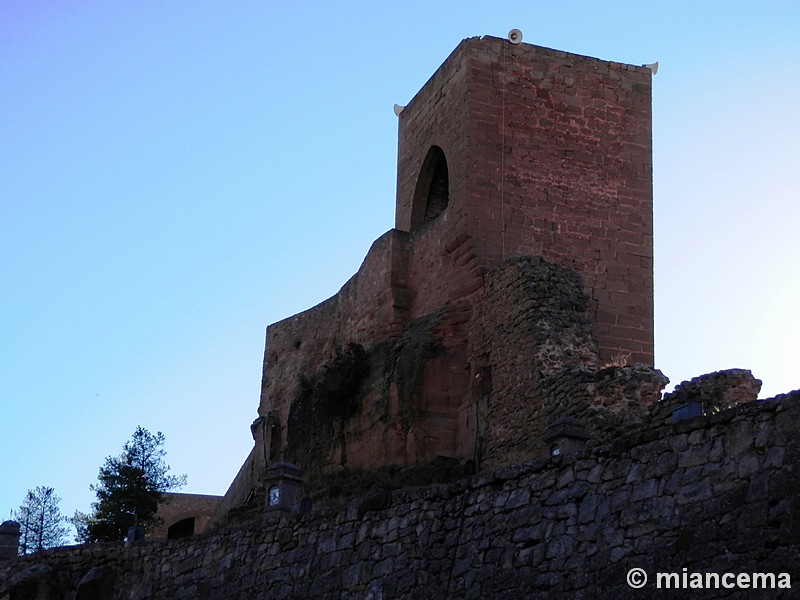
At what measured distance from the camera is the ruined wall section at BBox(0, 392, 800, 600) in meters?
9.20

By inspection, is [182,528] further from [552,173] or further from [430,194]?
[552,173]

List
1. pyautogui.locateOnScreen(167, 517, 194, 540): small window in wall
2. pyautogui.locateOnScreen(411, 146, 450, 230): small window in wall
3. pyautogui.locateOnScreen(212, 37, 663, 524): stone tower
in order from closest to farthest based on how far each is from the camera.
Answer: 1. pyautogui.locateOnScreen(212, 37, 663, 524): stone tower
2. pyautogui.locateOnScreen(411, 146, 450, 230): small window in wall
3. pyautogui.locateOnScreen(167, 517, 194, 540): small window in wall

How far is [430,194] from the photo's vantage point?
74.7 ft

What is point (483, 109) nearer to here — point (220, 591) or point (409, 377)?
point (409, 377)

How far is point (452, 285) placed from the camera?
19.9m

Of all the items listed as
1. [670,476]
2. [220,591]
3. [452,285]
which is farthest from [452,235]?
[670,476]

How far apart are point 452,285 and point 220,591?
6437 mm

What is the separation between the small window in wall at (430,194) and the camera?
22578mm

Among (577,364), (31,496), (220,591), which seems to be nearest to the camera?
(220,591)

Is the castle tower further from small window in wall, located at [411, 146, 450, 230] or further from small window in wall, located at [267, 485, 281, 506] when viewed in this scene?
small window in wall, located at [267, 485, 281, 506]

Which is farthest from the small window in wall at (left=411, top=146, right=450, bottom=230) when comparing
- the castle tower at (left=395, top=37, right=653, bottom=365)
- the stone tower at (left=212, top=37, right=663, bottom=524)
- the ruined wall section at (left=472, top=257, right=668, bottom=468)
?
the ruined wall section at (left=472, top=257, right=668, bottom=468)

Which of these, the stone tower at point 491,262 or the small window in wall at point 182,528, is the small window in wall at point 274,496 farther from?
the small window in wall at point 182,528

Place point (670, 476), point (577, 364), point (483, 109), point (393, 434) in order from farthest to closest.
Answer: point (483, 109)
point (393, 434)
point (577, 364)
point (670, 476)

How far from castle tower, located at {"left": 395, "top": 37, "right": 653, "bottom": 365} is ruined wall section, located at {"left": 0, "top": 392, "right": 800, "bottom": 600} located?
6.58 m
